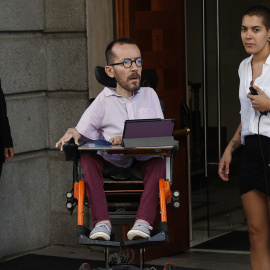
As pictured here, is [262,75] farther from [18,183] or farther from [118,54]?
[18,183]

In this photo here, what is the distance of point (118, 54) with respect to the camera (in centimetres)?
546

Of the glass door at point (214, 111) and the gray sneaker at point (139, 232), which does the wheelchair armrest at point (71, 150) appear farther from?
the glass door at point (214, 111)

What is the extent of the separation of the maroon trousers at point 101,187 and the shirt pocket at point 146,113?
1.05ft

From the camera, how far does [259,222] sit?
4.83 meters

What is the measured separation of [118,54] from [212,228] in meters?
3.03

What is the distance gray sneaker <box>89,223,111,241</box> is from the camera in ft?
16.4

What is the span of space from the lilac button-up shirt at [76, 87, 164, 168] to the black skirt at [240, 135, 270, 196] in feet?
2.73

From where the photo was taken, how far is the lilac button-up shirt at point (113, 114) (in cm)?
547

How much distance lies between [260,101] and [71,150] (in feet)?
4.09

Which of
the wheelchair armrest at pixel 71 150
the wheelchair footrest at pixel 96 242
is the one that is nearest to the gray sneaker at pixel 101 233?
the wheelchair footrest at pixel 96 242

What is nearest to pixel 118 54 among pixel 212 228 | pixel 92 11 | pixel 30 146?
pixel 92 11

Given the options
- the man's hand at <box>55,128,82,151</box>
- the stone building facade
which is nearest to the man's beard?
the man's hand at <box>55,128,82,151</box>

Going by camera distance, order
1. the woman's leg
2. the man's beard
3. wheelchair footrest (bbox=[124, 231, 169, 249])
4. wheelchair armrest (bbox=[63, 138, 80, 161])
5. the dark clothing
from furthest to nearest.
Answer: the dark clothing < the man's beard < wheelchair armrest (bbox=[63, 138, 80, 161]) < wheelchair footrest (bbox=[124, 231, 169, 249]) < the woman's leg

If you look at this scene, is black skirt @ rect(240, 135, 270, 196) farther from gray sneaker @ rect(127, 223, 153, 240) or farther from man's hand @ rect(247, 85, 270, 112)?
gray sneaker @ rect(127, 223, 153, 240)
